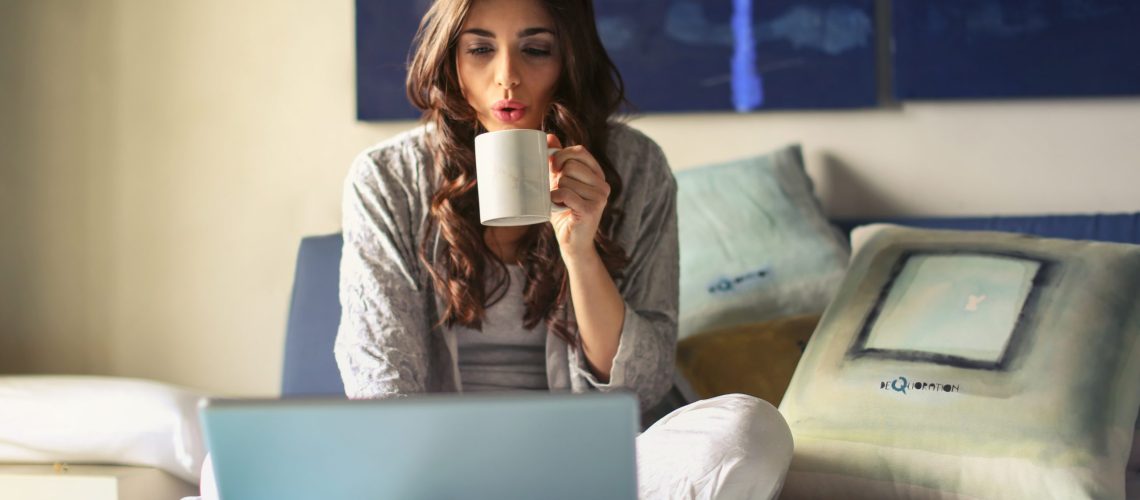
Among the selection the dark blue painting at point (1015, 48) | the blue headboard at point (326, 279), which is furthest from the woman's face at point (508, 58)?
the dark blue painting at point (1015, 48)

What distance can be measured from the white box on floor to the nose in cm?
85

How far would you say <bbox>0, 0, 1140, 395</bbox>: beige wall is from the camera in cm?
270

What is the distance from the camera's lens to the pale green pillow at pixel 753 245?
216cm

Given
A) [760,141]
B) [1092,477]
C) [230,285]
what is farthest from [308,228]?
[1092,477]

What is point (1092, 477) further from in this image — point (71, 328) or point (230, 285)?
point (71, 328)

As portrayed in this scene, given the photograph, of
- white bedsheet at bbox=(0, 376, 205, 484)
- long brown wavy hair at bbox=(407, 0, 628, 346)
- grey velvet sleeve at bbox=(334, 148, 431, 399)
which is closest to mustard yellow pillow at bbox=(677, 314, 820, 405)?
long brown wavy hair at bbox=(407, 0, 628, 346)

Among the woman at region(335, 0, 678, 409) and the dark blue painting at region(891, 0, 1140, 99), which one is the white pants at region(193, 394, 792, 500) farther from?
the dark blue painting at region(891, 0, 1140, 99)

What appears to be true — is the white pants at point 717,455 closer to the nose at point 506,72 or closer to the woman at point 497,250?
the woman at point 497,250

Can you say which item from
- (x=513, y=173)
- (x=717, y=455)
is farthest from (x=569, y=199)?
(x=717, y=455)

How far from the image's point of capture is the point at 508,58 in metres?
1.74

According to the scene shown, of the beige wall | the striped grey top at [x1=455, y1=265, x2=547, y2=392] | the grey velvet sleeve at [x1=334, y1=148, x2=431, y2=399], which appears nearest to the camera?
the grey velvet sleeve at [x1=334, y1=148, x2=431, y2=399]

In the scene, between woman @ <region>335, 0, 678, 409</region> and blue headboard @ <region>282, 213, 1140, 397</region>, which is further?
blue headboard @ <region>282, 213, 1140, 397</region>

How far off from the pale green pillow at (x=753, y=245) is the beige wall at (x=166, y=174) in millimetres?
757

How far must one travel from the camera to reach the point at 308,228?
8.90 ft
